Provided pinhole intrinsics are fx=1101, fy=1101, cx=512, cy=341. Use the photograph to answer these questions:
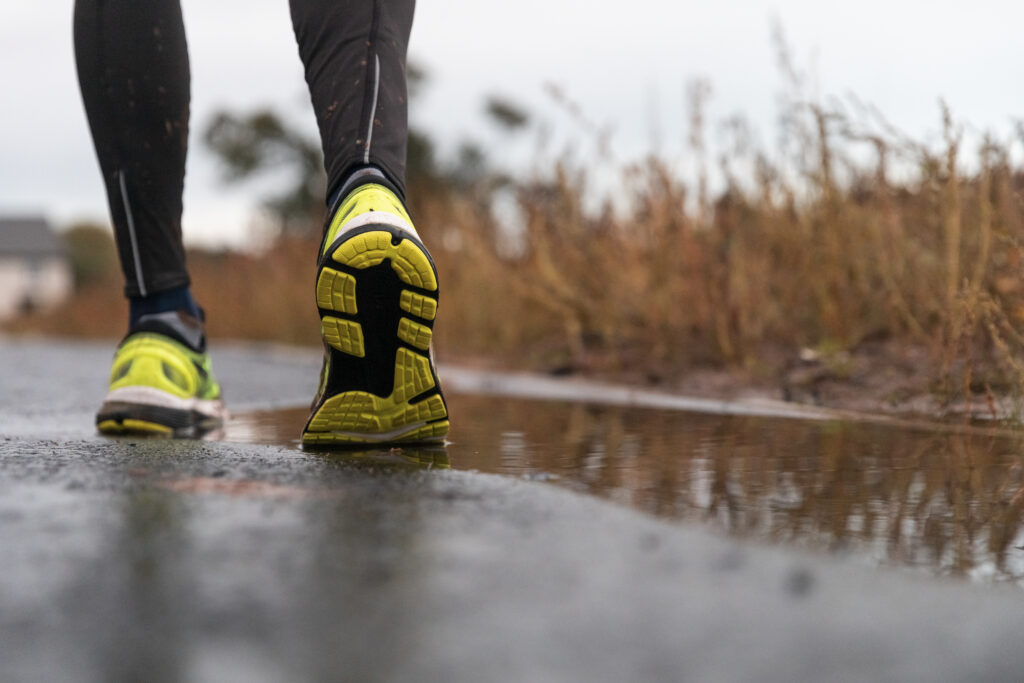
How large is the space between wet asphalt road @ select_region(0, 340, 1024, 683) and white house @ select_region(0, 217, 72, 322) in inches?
2600

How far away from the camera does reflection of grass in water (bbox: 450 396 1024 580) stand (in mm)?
1086

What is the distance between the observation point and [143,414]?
222 cm

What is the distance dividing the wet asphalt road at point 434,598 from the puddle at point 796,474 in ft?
0.29

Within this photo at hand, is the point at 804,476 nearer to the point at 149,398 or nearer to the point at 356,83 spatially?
the point at 356,83

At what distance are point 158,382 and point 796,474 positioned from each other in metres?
1.34

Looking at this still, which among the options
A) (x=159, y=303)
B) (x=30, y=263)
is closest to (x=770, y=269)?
(x=159, y=303)

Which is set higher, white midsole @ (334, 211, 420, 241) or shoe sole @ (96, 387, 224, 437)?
white midsole @ (334, 211, 420, 241)

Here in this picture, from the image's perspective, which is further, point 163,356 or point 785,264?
point 785,264

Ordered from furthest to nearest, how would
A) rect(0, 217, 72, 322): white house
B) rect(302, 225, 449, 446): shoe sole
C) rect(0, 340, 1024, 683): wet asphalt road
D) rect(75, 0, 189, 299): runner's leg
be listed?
rect(0, 217, 72, 322): white house → rect(75, 0, 189, 299): runner's leg → rect(302, 225, 449, 446): shoe sole → rect(0, 340, 1024, 683): wet asphalt road

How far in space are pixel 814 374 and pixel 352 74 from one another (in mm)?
2139

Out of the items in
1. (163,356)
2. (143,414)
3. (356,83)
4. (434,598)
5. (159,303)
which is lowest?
(434,598)

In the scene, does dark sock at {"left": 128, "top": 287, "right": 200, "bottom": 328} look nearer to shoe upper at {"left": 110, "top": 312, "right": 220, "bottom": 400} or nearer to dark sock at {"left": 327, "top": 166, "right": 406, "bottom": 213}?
shoe upper at {"left": 110, "top": 312, "right": 220, "bottom": 400}

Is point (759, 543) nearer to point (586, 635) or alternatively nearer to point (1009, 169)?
point (586, 635)

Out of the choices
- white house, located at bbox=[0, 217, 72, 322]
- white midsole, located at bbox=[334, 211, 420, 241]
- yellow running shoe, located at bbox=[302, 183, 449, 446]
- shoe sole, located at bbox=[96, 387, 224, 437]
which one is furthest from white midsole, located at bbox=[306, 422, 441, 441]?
white house, located at bbox=[0, 217, 72, 322]
